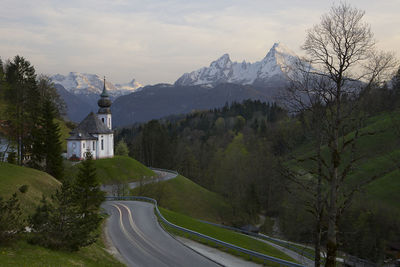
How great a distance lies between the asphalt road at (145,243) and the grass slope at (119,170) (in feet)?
96.8

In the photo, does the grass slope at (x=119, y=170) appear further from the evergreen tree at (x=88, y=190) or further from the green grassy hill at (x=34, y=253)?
the evergreen tree at (x=88, y=190)

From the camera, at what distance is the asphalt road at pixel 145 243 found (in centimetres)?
2364

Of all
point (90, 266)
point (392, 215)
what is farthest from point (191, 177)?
point (90, 266)

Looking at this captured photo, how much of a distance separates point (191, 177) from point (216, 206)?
30.7 metres

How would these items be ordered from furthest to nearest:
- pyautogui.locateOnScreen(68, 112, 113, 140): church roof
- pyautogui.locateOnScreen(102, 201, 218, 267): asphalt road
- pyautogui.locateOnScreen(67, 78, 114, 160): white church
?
pyautogui.locateOnScreen(68, 112, 113, 140): church roof < pyautogui.locateOnScreen(67, 78, 114, 160): white church < pyautogui.locateOnScreen(102, 201, 218, 267): asphalt road

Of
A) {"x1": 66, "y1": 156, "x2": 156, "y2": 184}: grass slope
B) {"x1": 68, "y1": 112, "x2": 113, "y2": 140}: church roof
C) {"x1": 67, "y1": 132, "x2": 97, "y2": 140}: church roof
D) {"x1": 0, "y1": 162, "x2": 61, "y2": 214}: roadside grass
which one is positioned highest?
{"x1": 68, "y1": 112, "x2": 113, "y2": 140}: church roof

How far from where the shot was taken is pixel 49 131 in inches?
1845

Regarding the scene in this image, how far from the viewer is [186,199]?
228 feet

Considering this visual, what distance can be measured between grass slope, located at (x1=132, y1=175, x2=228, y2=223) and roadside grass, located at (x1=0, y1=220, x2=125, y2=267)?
140 ft

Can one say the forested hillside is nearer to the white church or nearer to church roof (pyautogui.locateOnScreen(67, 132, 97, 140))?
the white church

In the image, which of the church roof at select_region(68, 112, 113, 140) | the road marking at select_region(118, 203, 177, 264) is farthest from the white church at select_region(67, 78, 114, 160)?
the road marking at select_region(118, 203, 177, 264)

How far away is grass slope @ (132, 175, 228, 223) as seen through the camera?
6488 centimetres

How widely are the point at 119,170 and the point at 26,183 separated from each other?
126ft

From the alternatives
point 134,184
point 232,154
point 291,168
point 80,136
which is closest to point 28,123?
point 80,136
